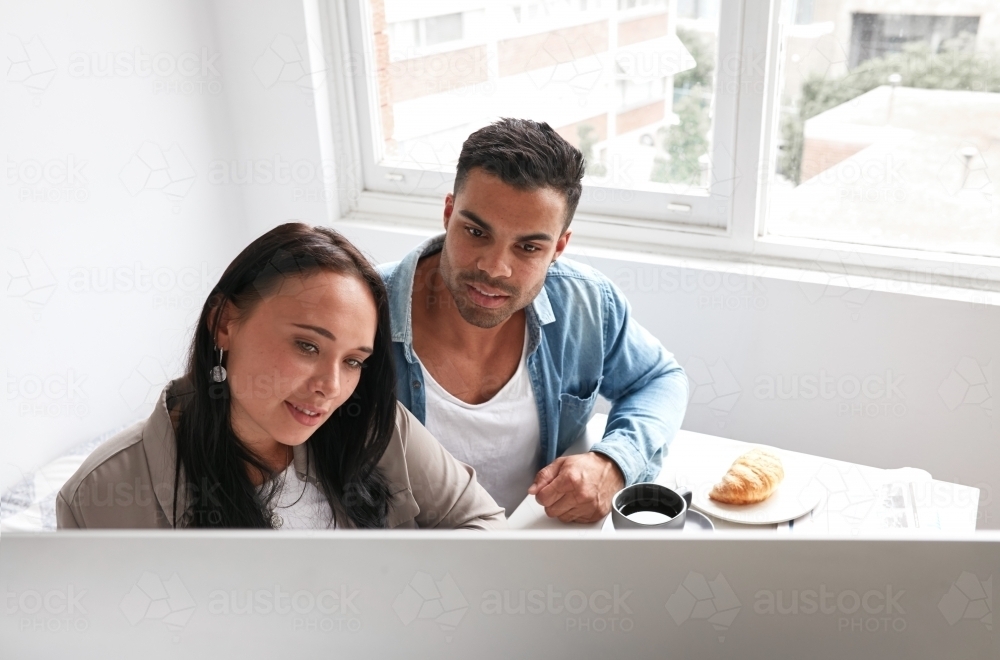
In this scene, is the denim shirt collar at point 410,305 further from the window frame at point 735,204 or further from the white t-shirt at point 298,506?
the window frame at point 735,204

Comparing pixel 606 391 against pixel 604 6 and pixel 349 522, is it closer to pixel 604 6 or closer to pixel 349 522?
pixel 349 522

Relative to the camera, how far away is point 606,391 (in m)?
1.18

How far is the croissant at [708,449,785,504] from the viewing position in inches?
33.6

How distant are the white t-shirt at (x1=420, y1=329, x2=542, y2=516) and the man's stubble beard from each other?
0.07 metres

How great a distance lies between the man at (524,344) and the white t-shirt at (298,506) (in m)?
0.22

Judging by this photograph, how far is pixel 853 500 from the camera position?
2.86 feet

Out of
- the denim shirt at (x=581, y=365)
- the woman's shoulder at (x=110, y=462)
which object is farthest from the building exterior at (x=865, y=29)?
the woman's shoulder at (x=110, y=462)

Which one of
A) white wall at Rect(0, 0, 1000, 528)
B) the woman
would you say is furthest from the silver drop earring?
white wall at Rect(0, 0, 1000, 528)

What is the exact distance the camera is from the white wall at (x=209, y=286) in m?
1.35

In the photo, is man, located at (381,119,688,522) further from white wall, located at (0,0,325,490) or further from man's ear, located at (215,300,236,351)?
white wall, located at (0,0,325,490)

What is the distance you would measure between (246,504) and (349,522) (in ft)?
0.31

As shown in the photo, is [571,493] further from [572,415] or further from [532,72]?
[532,72]

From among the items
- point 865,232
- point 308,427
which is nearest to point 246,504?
point 308,427

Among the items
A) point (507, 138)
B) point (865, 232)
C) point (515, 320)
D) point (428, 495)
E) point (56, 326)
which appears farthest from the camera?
point (865, 232)
